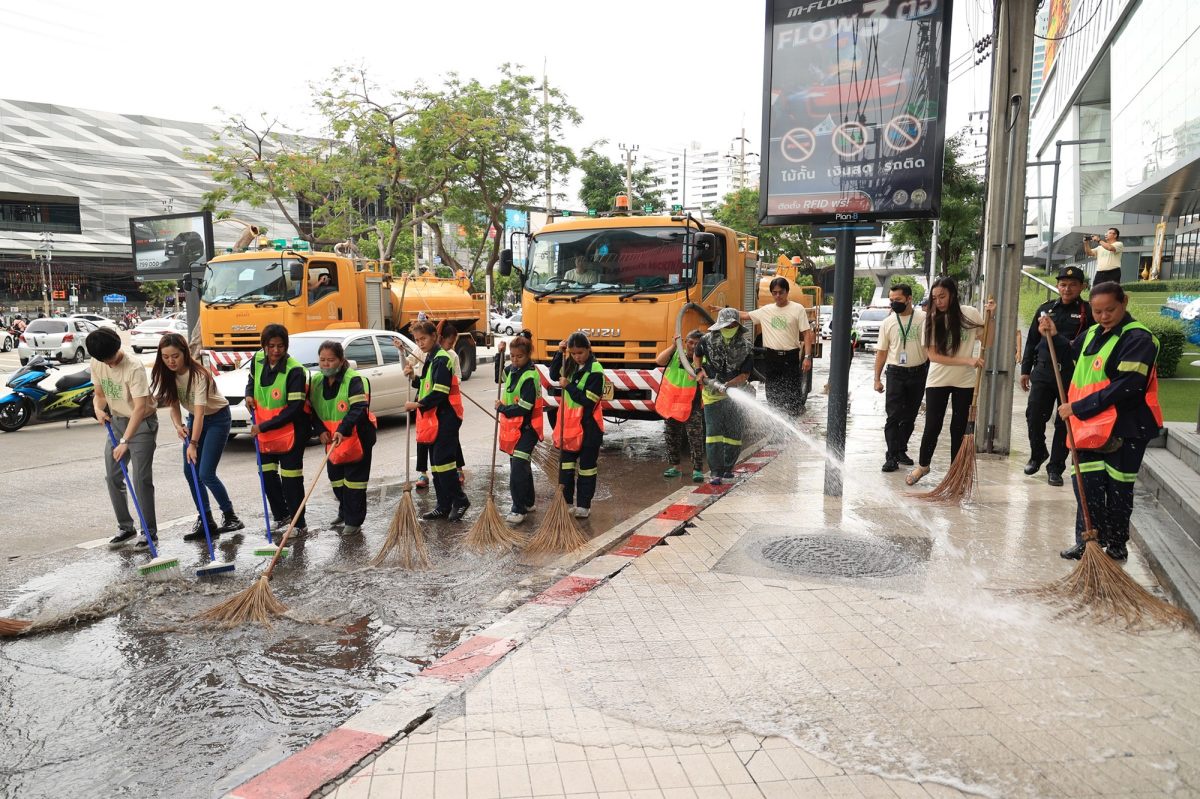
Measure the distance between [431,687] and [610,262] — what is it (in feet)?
21.4

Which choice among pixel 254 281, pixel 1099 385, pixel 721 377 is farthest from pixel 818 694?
pixel 254 281

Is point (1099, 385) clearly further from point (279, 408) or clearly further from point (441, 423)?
point (279, 408)

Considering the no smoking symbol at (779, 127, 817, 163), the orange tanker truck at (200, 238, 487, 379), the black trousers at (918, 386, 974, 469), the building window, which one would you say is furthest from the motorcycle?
the building window

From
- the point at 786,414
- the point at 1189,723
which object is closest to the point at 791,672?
the point at 1189,723

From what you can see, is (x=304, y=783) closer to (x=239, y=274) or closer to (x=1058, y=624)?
(x=1058, y=624)

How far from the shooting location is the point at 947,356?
24.7 feet

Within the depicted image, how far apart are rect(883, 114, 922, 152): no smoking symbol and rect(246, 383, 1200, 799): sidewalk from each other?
122 inches

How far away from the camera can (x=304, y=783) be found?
3115mm

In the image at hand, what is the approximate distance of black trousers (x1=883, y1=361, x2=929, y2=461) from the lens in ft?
26.4

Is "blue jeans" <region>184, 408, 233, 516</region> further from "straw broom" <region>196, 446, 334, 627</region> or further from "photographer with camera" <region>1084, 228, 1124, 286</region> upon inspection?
"photographer with camera" <region>1084, 228, 1124, 286</region>

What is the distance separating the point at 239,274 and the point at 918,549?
1279 centimetres

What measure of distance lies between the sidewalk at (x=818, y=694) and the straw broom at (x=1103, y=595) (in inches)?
7.2

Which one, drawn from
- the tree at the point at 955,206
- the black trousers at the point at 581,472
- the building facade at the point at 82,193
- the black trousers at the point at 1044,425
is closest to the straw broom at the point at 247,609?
the black trousers at the point at 581,472

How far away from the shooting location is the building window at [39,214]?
55875 mm
